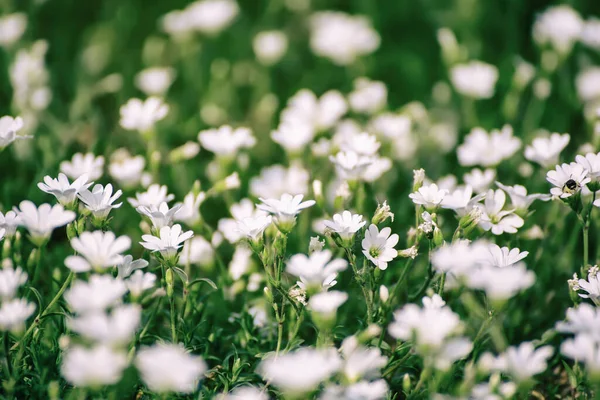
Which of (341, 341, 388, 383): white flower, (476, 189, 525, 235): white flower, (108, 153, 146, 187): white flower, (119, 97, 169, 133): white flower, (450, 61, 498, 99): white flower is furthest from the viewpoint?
(450, 61, 498, 99): white flower

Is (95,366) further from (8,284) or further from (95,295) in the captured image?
(8,284)

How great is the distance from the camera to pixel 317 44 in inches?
181

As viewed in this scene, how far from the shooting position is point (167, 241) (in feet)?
7.44

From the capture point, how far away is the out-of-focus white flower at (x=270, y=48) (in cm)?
447

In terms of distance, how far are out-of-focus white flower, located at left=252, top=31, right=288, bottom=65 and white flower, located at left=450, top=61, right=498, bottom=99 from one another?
4.03ft

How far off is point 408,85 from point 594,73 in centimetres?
122

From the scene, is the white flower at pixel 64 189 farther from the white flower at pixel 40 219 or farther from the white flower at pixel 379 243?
the white flower at pixel 379 243

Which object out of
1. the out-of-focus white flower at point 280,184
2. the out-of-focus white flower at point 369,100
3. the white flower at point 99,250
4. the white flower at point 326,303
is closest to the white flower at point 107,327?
the white flower at point 99,250

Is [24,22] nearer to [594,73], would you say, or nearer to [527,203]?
[527,203]

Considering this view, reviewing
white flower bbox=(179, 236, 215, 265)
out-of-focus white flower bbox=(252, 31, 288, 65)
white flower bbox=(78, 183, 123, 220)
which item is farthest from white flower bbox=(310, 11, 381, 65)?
white flower bbox=(78, 183, 123, 220)

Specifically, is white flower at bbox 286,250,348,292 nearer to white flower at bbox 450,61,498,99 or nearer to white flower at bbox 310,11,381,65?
white flower at bbox 450,61,498,99

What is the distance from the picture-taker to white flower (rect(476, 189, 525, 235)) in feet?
8.22

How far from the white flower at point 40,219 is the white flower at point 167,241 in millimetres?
270

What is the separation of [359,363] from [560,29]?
2.92 m
